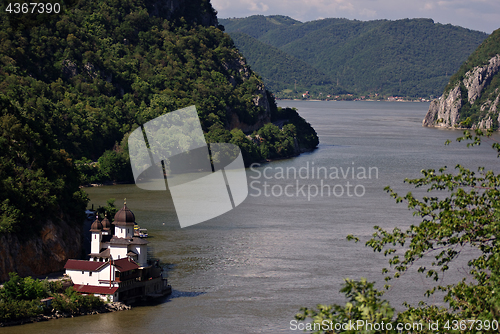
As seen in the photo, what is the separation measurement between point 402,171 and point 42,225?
4278 centimetres

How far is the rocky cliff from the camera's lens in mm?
141375

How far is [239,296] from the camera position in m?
29.1

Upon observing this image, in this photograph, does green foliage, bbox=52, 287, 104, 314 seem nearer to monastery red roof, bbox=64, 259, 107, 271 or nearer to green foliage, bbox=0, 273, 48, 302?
green foliage, bbox=0, 273, 48, 302

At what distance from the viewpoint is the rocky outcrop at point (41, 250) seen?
95.1ft

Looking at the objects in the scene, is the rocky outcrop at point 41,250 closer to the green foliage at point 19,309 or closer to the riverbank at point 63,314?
the green foliage at point 19,309

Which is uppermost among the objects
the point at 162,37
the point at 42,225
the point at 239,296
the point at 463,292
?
the point at 162,37

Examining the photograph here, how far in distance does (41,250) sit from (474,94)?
129521mm

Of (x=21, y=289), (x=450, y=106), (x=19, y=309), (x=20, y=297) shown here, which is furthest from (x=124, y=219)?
(x=450, y=106)

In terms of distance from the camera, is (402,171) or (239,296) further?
(402,171)

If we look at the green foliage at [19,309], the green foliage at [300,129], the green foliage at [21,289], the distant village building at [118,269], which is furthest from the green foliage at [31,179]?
the green foliage at [300,129]

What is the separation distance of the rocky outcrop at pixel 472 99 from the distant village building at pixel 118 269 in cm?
11659

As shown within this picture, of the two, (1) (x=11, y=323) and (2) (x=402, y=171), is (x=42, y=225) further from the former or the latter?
(2) (x=402, y=171)

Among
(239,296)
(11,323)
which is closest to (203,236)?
(239,296)

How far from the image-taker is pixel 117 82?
8206 cm
